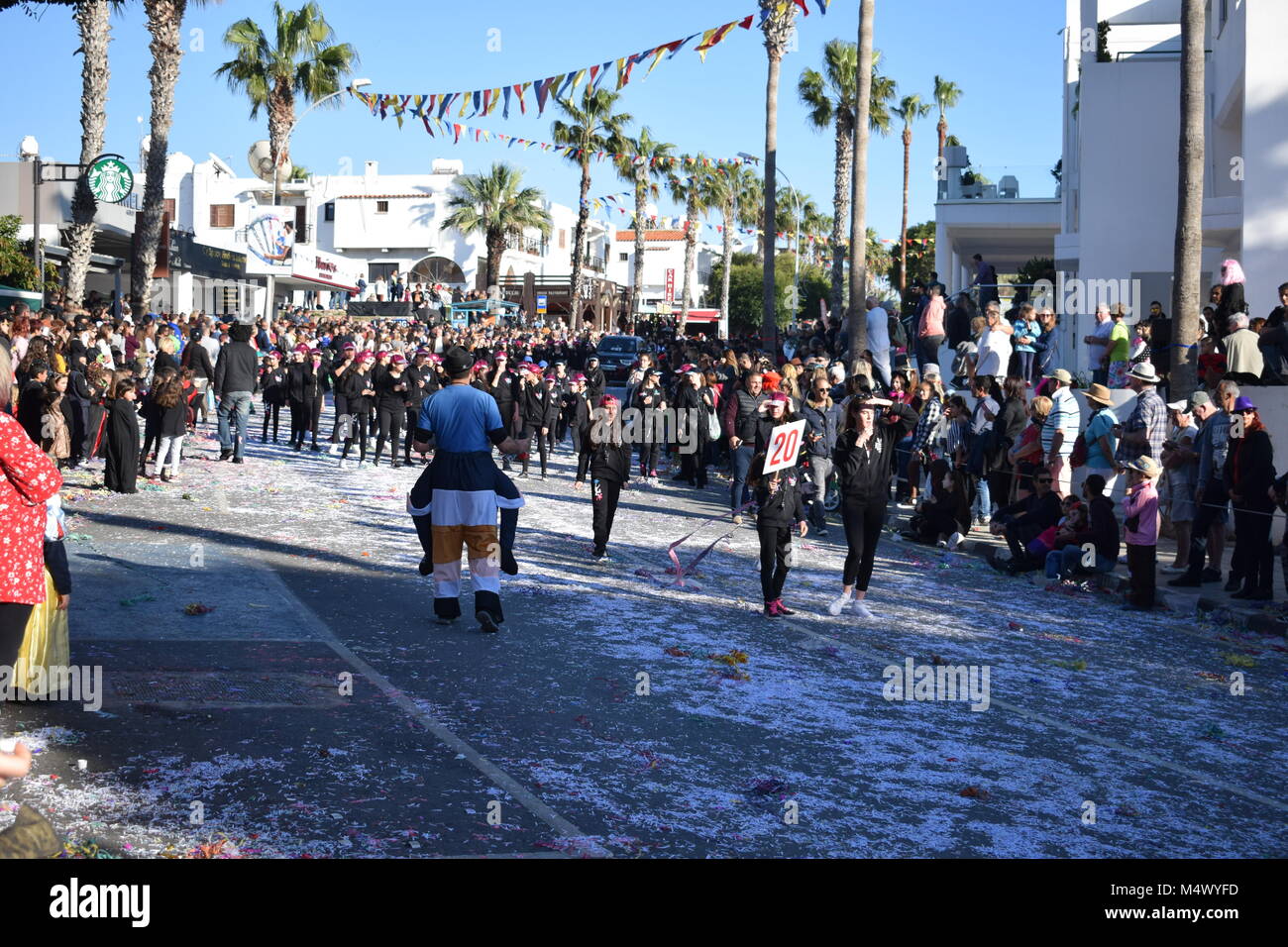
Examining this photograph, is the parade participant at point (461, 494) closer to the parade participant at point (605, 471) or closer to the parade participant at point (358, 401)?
the parade participant at point (605, 471)

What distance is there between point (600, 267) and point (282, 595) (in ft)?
303

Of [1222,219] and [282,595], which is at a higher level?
[1222,219]

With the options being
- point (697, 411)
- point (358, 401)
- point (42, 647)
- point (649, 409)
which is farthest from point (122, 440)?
point (42, 647)

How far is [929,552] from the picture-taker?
648 inches

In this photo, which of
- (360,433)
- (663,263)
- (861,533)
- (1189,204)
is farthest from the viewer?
(663,263)

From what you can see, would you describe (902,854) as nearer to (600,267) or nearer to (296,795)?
(296,795)

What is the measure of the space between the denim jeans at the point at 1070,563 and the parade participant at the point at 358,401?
11549 mm

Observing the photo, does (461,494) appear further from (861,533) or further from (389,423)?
(389,423)

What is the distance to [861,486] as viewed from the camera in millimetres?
11945

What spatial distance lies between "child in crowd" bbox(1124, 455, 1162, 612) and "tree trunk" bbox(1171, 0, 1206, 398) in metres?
4.69

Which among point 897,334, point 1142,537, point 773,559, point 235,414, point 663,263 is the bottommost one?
point 773,559

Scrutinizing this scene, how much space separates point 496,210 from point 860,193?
168 feet
